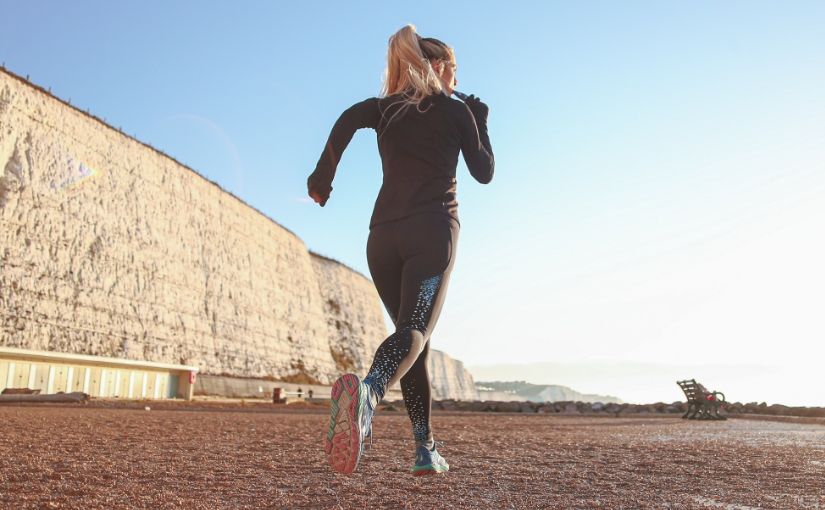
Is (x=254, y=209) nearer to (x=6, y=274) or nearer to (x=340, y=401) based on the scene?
(x=6, y=274)

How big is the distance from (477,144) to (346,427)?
1.26 metres

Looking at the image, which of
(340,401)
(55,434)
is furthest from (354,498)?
(55,434)

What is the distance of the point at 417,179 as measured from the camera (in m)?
2.33

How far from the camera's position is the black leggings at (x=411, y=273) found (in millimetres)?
2041

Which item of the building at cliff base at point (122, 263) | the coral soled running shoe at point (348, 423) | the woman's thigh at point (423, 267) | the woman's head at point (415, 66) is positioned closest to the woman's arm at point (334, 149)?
the woman's head at point (415, 66)

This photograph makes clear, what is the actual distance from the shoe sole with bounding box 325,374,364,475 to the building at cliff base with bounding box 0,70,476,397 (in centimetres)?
1531

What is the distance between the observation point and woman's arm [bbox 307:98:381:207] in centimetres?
235

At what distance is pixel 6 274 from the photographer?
14.5 m

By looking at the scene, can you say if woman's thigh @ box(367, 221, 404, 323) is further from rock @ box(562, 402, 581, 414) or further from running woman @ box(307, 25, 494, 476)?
rock @ box(562, 402, 581, 414)

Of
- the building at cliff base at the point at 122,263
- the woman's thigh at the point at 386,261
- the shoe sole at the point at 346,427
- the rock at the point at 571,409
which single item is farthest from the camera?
the rock at the point at 571,409

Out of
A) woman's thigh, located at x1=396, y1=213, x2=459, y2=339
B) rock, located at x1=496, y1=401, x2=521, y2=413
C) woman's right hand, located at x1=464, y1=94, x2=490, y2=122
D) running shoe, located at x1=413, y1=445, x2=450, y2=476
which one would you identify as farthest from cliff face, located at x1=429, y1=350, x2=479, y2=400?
woman's thigh, located at x1=396, y1=213, x2=459, y2=339

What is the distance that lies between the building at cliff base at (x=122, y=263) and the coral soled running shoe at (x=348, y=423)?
15307 millimetres

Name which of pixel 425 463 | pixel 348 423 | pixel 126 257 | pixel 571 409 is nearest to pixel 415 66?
pixel 348 423

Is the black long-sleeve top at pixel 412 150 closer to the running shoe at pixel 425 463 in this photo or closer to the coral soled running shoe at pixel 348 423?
the coral soled running shoe at pixel 348 423
